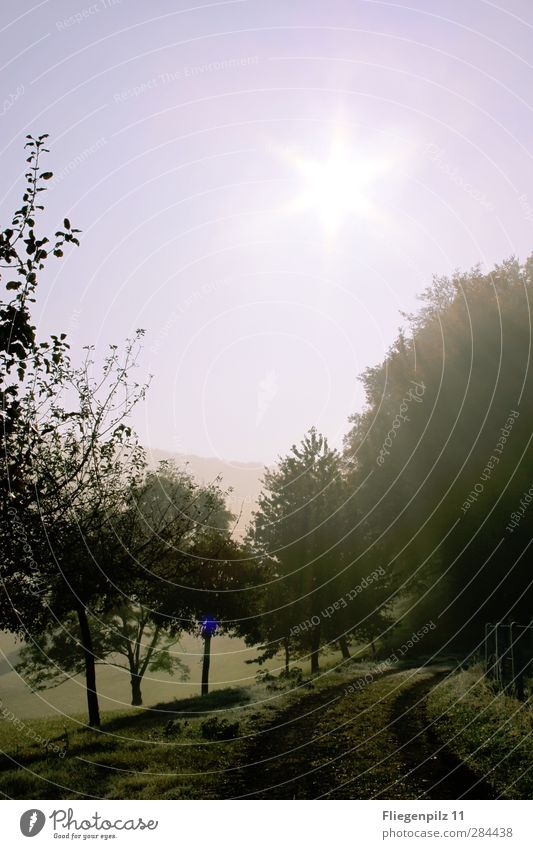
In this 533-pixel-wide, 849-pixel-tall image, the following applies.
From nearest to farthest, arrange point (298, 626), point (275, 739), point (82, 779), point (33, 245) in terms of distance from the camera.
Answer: point (33, 245)
point (82, 779)
point (275, 739)
point (298, 626)

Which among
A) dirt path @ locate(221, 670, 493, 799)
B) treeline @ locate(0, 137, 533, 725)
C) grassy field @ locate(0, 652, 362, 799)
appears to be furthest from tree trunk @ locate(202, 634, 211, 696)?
dirt path @ locate(221, 670, 493, 799)

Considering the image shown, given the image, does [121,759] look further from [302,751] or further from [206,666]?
[206,666]

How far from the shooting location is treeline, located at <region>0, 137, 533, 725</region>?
12.0m

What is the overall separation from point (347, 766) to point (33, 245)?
36.5ft

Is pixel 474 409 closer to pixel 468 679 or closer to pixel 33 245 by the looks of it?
pixel 468 679

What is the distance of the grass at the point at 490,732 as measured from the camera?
11516mm

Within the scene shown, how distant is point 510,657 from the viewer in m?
18.8

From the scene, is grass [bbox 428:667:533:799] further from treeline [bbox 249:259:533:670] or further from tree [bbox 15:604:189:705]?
tree [bbox 15:604:189:705]

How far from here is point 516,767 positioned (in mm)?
11758

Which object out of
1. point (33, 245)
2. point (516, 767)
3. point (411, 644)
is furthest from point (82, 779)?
point (411, 644)

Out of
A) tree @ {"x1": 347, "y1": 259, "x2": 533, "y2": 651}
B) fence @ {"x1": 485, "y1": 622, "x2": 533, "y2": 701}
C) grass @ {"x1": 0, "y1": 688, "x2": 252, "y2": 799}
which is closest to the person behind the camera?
grass @ {"x1": 0, "y1": 688, "x2": 252, "y2": 799}

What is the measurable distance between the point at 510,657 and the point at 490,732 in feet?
17.1

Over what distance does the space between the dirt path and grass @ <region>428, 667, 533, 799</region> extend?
33 cm

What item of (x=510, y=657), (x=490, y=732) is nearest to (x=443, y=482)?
(x=510, y=657)
